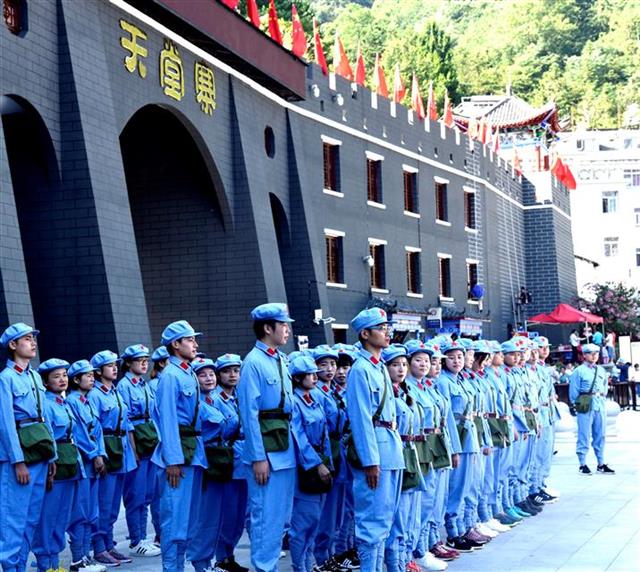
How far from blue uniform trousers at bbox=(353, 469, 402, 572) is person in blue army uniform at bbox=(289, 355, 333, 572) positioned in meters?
0.44

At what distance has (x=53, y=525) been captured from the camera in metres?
9.69

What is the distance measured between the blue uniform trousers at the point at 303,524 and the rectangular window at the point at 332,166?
64.1ft

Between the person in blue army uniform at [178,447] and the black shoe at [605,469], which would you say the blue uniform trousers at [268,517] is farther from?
the black shoe at [605,469]

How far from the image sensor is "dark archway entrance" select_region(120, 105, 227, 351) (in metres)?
23.1

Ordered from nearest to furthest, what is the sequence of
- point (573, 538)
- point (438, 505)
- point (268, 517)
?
point (268, 517) → point (438, 505) → point (573, 538)

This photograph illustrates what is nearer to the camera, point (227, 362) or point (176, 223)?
point (227, 362)

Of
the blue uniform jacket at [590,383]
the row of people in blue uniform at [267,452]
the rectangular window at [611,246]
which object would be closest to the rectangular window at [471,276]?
the blue uniform jacket at [590,383]

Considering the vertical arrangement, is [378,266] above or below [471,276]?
above

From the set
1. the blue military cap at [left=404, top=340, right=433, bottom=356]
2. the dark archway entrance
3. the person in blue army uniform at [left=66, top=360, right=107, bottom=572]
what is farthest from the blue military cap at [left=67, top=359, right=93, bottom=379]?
the dark archway entrance

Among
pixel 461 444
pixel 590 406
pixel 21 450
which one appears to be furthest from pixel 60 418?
pixel 590 406

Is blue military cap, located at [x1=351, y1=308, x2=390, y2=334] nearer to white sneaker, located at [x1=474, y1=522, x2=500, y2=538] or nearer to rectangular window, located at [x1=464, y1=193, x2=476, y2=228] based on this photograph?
white sneaker, located at [x1=474, y1=522, x2=500, y2=538]

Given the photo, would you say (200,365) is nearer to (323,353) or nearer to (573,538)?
(323,353)

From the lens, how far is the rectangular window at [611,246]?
2672 inches

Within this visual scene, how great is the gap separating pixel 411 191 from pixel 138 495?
22.6 metres
